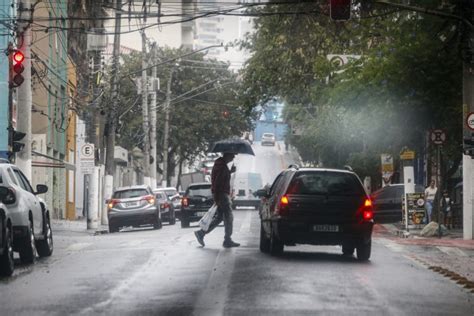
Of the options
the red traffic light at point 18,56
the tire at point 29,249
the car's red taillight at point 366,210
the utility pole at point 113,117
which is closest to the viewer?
the tire at point 29,249

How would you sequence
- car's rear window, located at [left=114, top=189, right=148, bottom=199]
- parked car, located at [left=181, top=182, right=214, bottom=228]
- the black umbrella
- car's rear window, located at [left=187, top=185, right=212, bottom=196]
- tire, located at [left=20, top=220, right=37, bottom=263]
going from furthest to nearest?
the black umbrella → car's rear window, located at [left=187, top=185, right=212, bottom=196] → parked car, located at [left=181, top=182, right=214, bottom=228] → car's rear window, located at [left=114, top=189, right=148, bottom=199] → tire, located at [left=20, top=220, right=37, bottom=263]

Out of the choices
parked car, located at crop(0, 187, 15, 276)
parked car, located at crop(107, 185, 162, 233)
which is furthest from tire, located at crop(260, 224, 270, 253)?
parked car, located at crop(107, 185, 162, 233)

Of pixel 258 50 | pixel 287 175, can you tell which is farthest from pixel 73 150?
pixel 287 175

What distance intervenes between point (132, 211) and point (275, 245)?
19.3 metres

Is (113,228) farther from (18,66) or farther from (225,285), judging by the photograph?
(225,285)

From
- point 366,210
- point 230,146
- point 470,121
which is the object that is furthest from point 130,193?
point 230,146

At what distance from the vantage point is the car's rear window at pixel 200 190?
40781 mm

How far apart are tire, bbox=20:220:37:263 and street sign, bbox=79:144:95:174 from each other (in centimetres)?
2148

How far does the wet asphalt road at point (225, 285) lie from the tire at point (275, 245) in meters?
0.30

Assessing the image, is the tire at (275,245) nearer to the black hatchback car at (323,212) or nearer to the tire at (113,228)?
the black hatchback car at (323,212)

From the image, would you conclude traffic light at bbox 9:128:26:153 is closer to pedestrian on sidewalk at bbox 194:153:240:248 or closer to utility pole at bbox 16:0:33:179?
utility pole at bbox 16:0:33:179

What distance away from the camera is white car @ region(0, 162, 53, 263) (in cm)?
1875

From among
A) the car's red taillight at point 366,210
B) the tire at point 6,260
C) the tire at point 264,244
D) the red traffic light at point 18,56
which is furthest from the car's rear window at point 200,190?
the tire at point 6,260

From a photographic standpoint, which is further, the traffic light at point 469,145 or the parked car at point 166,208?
the parked car at point 166,208
